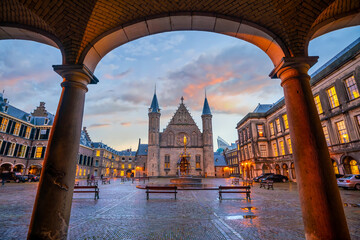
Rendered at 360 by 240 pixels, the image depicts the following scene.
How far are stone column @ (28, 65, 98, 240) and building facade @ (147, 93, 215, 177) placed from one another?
39.6m

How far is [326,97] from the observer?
68.8 ft

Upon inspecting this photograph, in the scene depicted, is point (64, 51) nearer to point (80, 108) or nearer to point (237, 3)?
point (80, 108)

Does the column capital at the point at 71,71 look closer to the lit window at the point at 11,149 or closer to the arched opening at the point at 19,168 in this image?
the lit window at the point at 11,149

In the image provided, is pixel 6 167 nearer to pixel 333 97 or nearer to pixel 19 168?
pixel 19 168

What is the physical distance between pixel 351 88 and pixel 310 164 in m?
21.0

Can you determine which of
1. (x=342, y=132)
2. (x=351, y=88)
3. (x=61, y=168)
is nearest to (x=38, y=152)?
(x=61, y=168)

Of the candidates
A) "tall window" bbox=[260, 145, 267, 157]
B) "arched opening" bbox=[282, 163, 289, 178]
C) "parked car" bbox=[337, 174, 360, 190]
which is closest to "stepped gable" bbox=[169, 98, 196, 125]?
"tall window" bbox=[260, 145, 267, 157]

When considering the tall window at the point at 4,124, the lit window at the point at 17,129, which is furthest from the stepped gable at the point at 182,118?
the tall window at the point at 4,124

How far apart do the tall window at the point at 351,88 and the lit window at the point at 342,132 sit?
2922mm

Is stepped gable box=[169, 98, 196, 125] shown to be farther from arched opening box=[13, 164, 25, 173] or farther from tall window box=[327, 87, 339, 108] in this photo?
arched opening box=[13, 164, 25, 173]

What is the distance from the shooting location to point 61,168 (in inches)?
140

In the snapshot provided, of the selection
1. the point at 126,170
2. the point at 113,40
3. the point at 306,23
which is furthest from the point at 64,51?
the point at 126,170

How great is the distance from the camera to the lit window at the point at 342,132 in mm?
18663

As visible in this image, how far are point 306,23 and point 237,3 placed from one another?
5.69 feet
